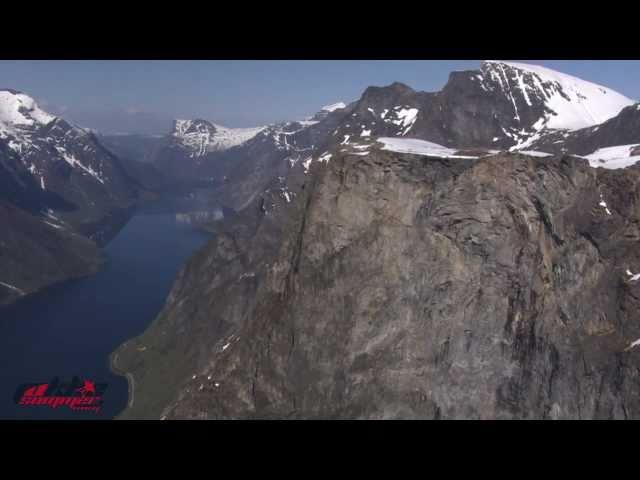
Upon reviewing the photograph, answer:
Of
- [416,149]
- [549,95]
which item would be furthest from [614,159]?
[549,95]

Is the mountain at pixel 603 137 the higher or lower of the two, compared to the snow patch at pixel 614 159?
higher

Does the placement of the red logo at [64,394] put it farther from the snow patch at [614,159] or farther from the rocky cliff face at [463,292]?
the snow patch at [614,159]

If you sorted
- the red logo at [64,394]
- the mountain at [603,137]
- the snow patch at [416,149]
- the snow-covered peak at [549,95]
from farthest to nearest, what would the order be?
the snow-covered peak at [549,95] → the red logo at [64,394] → the mountain at [603,137] → the snow patch at [416,149]

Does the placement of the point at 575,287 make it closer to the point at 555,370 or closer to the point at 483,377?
the point at 555,370

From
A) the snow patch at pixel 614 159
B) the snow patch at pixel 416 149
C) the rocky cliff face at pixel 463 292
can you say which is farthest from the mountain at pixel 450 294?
the snow patch at pixel 614 159

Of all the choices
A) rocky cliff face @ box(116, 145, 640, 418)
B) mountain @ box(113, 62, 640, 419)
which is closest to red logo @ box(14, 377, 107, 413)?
mountain @ box(113, 62, 640, 419)

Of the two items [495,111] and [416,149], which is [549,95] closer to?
[495,111]

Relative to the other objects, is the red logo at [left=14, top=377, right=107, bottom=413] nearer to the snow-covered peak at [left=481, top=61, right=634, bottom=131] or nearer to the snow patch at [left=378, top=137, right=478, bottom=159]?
the snow patch at [left=378, top=137, right=478, bottom=159]
